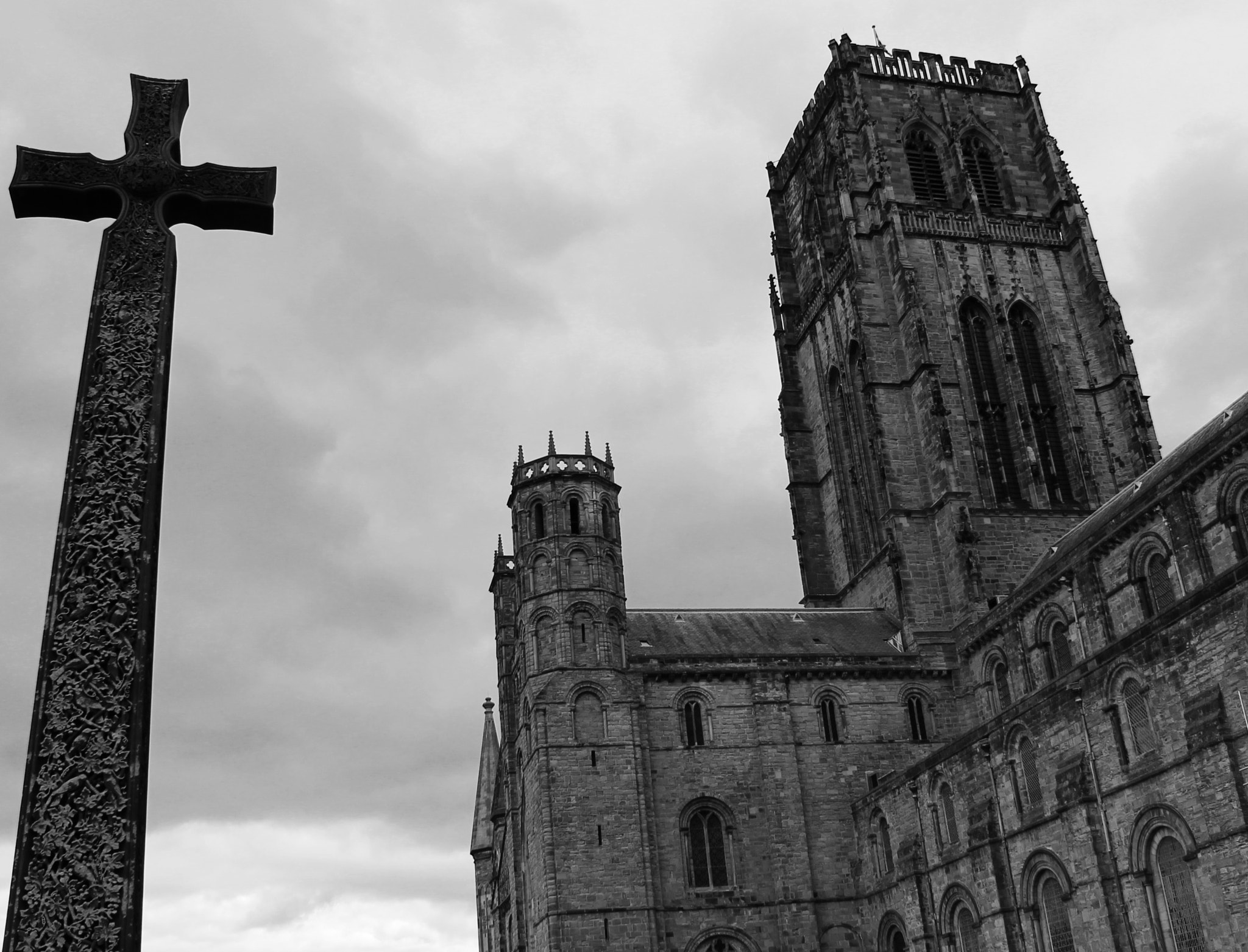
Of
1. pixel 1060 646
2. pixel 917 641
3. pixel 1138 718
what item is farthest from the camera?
pixel 917 641

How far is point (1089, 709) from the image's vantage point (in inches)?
1267

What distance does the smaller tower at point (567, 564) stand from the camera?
4694 centimetres

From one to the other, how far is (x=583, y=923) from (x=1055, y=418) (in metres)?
32.0

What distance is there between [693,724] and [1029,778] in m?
14.8

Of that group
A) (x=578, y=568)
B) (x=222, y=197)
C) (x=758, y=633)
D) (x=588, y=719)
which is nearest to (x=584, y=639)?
(x=578, y=568)

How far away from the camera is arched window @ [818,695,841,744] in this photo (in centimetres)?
4719

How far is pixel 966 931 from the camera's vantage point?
122ft

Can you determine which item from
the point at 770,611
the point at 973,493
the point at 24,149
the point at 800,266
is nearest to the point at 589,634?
the point at 770,611

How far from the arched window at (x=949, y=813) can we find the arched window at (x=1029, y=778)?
12.7ft

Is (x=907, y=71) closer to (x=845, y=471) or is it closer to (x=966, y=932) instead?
(x=845, y=471)

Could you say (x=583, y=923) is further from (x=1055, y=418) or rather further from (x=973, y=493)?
(x=1055, y=418)

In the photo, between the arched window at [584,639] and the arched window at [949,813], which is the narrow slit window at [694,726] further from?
the arched window at [949,813]

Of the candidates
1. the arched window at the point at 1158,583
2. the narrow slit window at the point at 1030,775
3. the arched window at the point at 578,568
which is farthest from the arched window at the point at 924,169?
the narrow slit window at the point at 1030,775

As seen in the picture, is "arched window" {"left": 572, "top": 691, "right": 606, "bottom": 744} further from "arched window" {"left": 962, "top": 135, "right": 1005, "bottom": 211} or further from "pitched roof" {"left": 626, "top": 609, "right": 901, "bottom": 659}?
"arched window" {"left": 962, "top": 135, "right": 1005, "bottom": 211}
